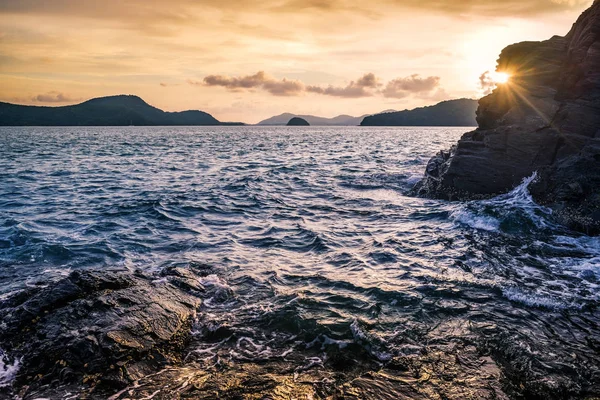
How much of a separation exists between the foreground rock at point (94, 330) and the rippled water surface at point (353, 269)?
0.81 metres

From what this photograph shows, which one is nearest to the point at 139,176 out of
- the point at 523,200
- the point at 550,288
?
the point at 523,200

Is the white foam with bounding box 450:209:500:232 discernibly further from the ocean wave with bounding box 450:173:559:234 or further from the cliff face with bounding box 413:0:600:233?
the cliff face with bounding box 413:0:600:233

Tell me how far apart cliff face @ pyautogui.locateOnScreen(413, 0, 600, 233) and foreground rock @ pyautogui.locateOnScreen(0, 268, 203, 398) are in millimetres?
17087

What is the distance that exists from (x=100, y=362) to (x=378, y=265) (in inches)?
347

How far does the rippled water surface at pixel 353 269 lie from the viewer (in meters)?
7.85

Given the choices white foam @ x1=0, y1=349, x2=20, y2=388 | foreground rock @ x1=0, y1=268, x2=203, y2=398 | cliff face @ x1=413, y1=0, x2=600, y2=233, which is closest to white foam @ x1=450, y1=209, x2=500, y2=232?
cliff face @ x1=413, y1=0, x2=600, y2=233

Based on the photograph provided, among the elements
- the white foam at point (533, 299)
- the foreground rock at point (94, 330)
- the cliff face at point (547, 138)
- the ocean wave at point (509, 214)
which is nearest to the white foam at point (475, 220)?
the ocean wave at point (509, 214)

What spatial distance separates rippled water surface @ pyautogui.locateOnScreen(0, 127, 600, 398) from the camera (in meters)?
7.85

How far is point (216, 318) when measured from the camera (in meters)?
9.51

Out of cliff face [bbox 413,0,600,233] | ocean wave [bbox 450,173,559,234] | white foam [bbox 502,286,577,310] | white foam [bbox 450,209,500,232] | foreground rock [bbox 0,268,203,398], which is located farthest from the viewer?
cliff face [bbox 413,0,600,233]

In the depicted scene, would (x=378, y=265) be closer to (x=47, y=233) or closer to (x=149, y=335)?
(x=149, y=335)

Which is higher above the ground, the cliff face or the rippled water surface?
the cliff face

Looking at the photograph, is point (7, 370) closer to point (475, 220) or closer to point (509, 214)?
point (475, 220)

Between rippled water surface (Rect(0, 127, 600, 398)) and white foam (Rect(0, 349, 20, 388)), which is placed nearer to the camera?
white foam (Rect(0, 349, 20, 388))
